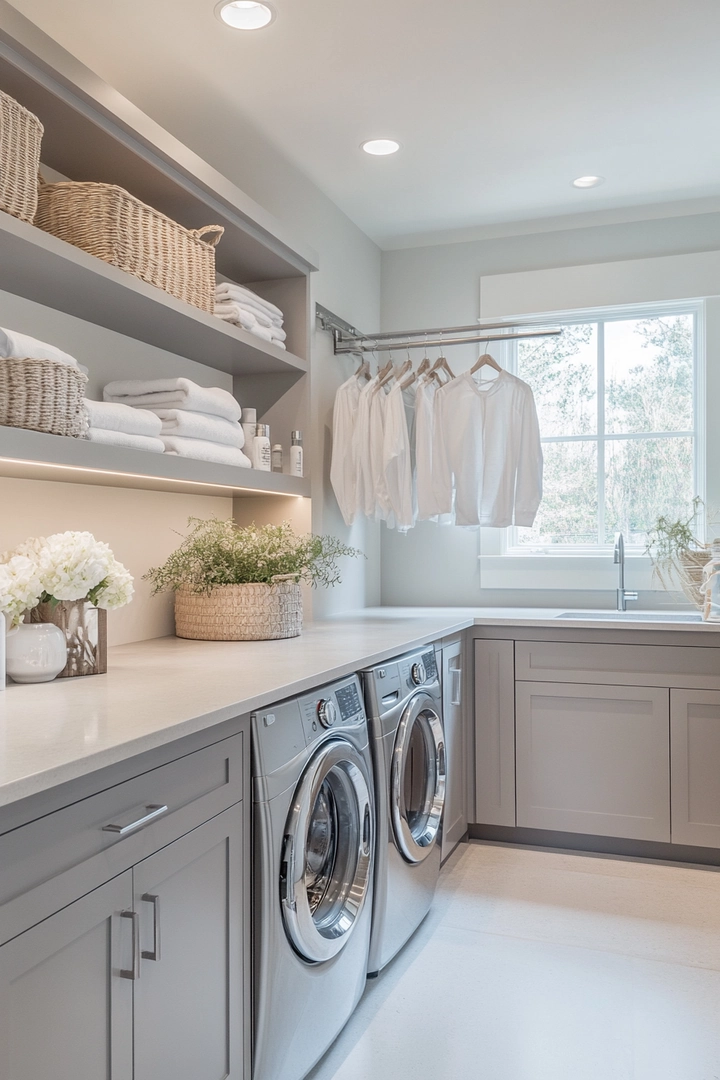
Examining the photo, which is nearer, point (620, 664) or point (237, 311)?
point (237, 311)

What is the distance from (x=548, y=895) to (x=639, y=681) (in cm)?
80

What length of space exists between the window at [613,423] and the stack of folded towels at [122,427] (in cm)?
216

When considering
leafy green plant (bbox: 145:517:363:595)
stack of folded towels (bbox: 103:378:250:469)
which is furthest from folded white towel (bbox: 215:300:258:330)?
leafy green plant (bbox: 145:517:363:595)

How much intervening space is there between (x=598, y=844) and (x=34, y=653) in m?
2.28

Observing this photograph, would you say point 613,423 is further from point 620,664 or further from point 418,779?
point 418,779

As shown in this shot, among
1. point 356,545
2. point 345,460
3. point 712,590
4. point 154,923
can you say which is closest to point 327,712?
point 154,923

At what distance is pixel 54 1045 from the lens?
3.44 feet

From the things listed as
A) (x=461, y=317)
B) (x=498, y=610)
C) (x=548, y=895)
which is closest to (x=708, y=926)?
(x=548, y=895)

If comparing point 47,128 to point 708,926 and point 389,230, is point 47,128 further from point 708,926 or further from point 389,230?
point 708,926

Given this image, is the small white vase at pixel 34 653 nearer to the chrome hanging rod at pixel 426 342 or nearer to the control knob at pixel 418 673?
the control knob at pixel 418 673

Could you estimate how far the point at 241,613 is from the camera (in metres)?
2.48

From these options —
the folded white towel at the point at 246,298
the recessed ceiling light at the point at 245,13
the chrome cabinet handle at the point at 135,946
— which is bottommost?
the chrome cabinet handle at the point at 135,946

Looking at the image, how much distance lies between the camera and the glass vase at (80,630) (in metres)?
1.75

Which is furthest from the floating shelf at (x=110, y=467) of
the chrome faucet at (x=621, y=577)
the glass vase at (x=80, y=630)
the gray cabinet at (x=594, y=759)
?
the chrome faucet at (x=621, y=577)
